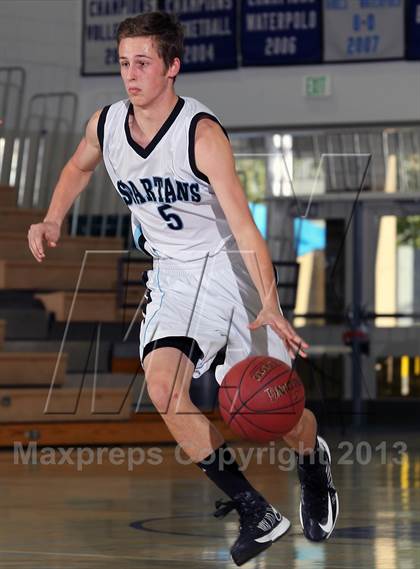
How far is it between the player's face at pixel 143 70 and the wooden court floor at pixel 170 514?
122 cm

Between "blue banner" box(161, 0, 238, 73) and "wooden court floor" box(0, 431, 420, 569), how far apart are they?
3777 mm

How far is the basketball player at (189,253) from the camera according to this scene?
11.3 feet

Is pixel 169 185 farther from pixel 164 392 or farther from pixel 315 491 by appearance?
pixel 315 491

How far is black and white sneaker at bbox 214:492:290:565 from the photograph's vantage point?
341 cm

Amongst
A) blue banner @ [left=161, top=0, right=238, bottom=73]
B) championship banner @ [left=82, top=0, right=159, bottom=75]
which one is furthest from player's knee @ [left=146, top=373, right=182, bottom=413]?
championship banner @ [left=82, top=0, right=159, bottom=75]

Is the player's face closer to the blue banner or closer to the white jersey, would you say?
the white jersey

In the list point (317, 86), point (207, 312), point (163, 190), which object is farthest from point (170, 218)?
point (317, 86)

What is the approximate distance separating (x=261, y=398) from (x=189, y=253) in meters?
0.48

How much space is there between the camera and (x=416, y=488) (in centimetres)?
569

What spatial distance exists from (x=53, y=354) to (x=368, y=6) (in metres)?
3.73

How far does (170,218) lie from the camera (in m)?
3.65

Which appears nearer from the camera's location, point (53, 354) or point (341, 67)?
point (53, 354)

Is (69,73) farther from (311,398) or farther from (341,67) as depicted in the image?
(311,398)

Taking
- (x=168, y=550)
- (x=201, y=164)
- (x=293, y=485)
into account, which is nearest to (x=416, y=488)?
(x=293, y=485)
